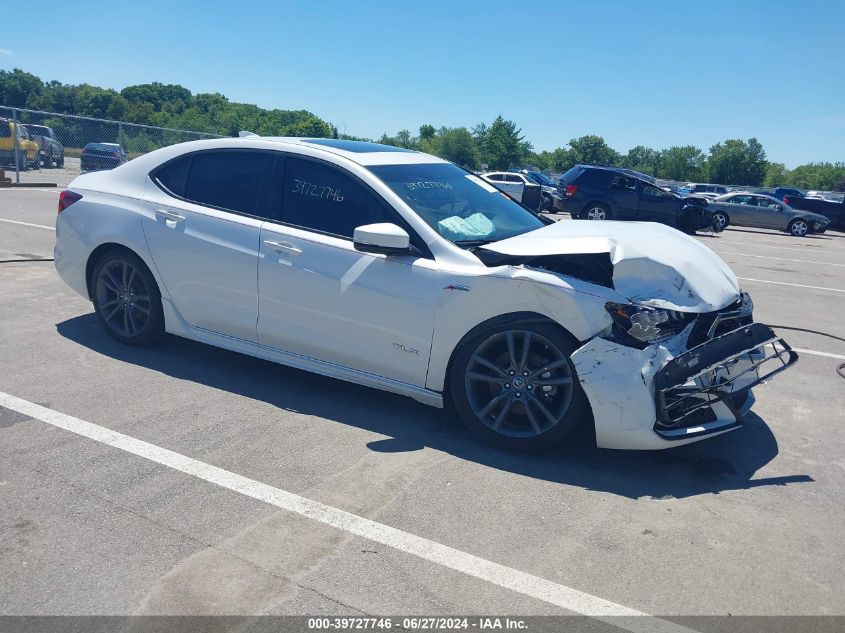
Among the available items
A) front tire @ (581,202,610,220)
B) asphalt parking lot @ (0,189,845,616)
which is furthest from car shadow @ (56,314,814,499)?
front tire @ (581,202,610,220)

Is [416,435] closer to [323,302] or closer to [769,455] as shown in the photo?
[323,302]

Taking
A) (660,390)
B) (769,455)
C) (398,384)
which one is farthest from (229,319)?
(769,455)

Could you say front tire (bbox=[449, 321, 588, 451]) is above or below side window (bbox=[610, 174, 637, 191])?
below

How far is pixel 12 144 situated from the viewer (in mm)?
20047

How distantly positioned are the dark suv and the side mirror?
1791 centimetres

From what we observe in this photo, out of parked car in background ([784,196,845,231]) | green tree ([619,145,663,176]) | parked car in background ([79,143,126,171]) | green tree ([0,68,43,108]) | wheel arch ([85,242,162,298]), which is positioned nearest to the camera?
wheel arch ([85,242,162,298])

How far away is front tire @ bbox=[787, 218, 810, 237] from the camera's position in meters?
26.7

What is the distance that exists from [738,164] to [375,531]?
112 meters

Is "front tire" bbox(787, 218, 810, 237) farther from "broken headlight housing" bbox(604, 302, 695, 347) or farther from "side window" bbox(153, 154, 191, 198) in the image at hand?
"side window" bbox(153, 154, 191, 198)

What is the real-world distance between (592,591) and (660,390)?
1.28 m

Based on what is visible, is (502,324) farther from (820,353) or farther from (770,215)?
(770,215)

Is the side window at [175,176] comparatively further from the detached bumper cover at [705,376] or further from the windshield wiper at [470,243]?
the detached bumper cover at [705,376]

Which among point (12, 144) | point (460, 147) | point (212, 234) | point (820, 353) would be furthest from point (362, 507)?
point (460, 147)

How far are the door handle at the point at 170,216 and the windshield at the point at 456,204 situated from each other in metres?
1.50
